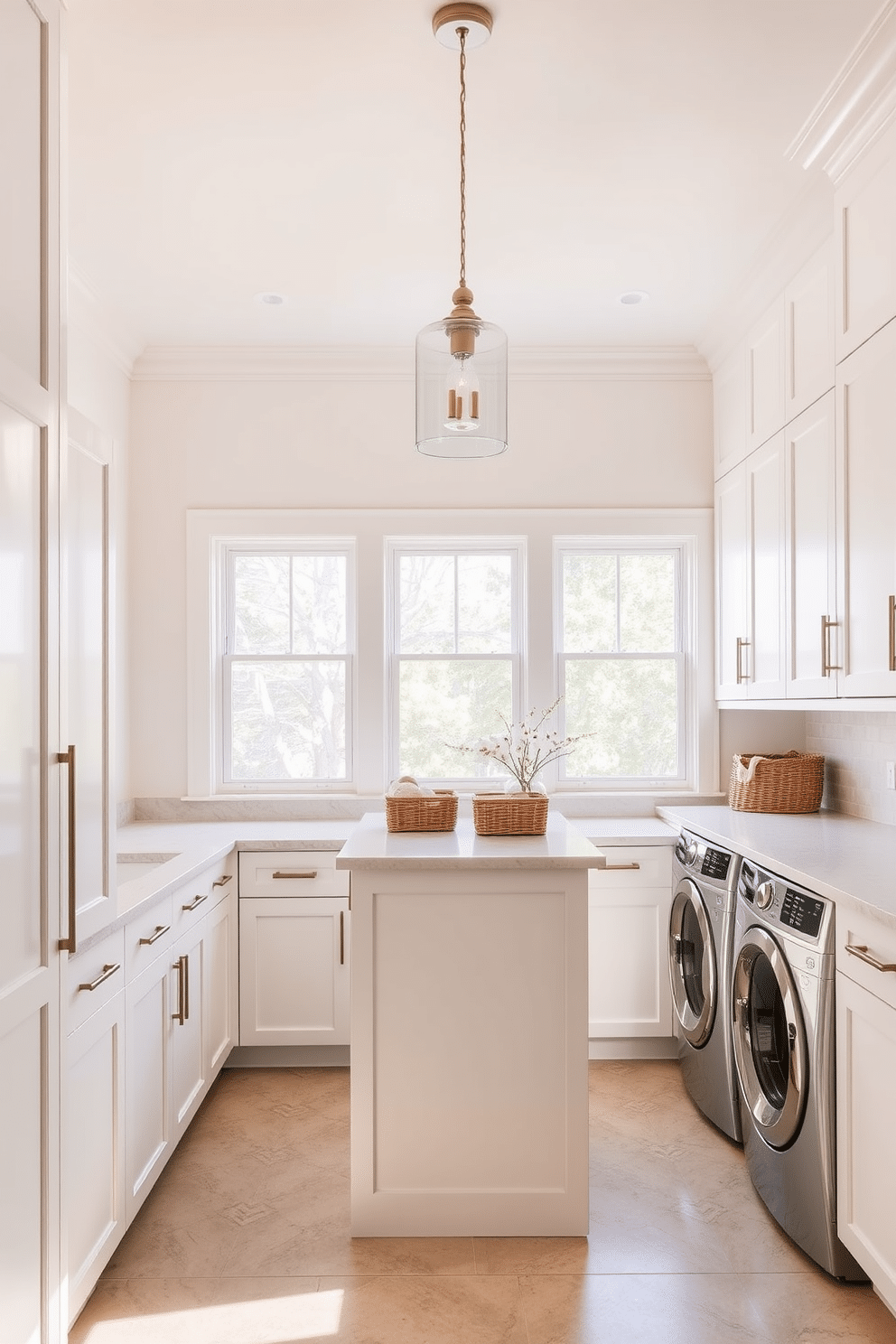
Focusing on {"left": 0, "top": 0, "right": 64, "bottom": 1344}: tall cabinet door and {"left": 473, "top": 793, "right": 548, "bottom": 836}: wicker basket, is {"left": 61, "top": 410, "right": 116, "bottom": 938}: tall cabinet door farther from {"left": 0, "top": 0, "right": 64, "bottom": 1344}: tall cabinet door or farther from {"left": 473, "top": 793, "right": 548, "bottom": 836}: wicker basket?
{"left": 473, "top": 793, "right": 548, "bottom": 836}: wicker basket

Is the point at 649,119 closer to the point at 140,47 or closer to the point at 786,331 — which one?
the point at 786,331

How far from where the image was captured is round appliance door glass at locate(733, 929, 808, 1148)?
7.86ft

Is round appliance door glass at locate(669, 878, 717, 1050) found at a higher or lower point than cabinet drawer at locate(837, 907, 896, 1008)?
lower

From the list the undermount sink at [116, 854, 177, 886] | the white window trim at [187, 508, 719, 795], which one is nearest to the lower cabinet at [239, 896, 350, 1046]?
the undermount sink at [116, 854, 177, 886]

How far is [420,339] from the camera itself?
245 centimetres

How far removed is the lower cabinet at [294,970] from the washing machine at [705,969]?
1.25m

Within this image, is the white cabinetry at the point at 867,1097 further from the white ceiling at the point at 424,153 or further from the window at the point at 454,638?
the window at the point at 454,638

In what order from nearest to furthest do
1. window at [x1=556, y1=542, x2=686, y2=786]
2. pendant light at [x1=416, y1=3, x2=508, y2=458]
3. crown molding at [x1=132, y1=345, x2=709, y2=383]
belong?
1. pendant light at [x1=416, y1=3, x2=508, y2=458]
2. crown molding at [x1=132, y1=345, x2=709, y2=383]
3. window at [x1=556, y1=542, x2=686, y2=786]

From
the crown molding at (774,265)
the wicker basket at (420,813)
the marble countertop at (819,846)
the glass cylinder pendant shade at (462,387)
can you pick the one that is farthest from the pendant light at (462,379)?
the marble countertop at (819,846)

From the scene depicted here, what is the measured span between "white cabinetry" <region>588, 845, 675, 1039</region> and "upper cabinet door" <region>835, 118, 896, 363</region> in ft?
6.47

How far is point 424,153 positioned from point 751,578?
76.1 inches

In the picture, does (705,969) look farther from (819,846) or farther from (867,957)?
(867,957)

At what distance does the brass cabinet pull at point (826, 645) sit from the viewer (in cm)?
290

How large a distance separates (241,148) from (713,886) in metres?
2.60
